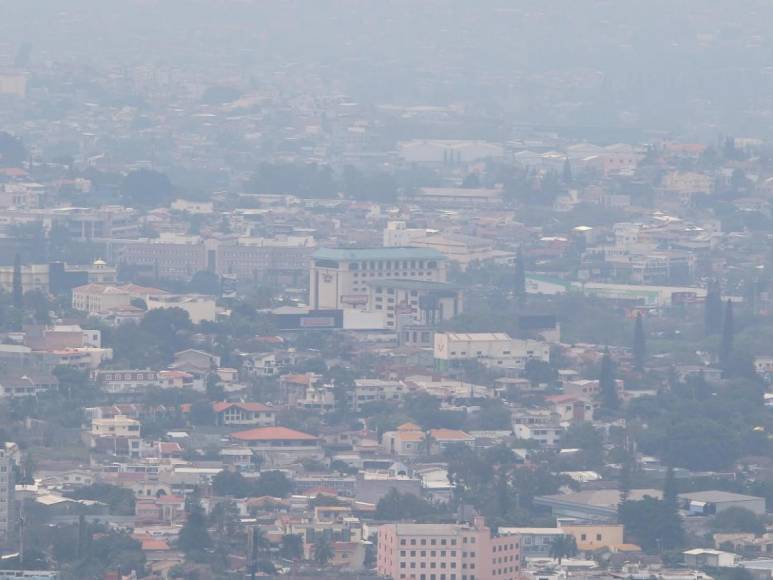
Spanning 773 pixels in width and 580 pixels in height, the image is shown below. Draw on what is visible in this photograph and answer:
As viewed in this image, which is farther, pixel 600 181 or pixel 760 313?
pixel 600 181

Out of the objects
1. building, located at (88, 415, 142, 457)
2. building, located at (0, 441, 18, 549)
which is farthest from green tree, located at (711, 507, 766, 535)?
building, located at (88, 415, 142, 457)

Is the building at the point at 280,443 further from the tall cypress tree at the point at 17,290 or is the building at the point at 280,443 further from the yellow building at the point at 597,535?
the tall cypress tree at the point at 17,290

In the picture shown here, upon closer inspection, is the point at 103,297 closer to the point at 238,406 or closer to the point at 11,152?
the point at 238,406

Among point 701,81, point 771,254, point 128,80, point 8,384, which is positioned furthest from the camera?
point 701,81

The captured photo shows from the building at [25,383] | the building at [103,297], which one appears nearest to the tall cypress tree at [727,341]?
the building at [103,297]

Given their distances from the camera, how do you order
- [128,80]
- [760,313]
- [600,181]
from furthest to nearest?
[128,80]
[600,181]
[760,313]

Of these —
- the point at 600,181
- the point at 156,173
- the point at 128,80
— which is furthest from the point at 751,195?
the point at 128,80

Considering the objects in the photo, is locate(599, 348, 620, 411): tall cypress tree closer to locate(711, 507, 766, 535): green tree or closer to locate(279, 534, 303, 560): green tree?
locate(711, 507, 766, 535): green tree

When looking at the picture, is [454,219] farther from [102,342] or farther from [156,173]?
[102,342]
